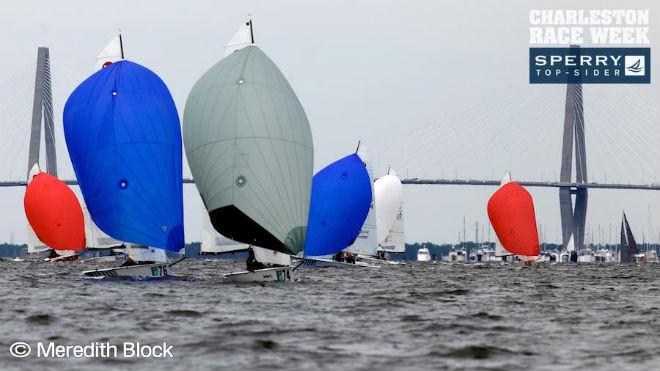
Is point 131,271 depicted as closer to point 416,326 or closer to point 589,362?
point 416,326

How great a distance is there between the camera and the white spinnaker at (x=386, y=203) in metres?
47.7

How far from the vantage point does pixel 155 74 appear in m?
22.8

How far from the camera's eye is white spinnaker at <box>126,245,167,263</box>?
22656mm

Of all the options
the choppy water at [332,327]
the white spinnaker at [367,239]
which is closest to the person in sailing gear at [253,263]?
the choppy water at [332,327]

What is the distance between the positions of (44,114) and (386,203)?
32007 mm

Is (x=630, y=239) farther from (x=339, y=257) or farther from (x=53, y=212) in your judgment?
(x=53, y=212)

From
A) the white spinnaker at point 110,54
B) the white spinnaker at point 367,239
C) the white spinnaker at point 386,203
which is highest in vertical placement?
the white spinnaker at point 110,54

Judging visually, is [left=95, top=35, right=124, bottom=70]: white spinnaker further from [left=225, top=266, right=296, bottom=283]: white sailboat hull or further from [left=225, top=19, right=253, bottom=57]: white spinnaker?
[left=225, top=266, right=296, bottom=283]: white sailboat hull

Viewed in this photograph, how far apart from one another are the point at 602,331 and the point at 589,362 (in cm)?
308

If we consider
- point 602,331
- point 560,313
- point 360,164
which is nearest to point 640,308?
point 560,313

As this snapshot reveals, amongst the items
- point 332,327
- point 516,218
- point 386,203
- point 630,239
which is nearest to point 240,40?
point 332,327

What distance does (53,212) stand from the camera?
36.8 m

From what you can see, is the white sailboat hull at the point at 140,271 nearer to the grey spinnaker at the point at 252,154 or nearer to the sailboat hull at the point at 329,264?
the grey spinnaker at the point at 252,154

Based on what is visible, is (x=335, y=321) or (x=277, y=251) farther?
(x=277, y=251)
